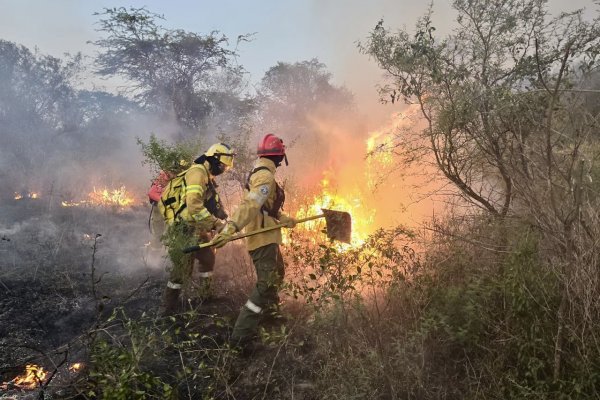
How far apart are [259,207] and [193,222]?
1.26 m

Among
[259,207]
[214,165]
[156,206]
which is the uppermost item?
[214,165]

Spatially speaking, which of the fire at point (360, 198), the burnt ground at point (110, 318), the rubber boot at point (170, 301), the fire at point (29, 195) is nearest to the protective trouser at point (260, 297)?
the burnt ground at point (110, 318)

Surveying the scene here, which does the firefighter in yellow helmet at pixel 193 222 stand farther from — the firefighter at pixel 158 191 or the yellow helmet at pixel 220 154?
the firefighter at pixel 158 191

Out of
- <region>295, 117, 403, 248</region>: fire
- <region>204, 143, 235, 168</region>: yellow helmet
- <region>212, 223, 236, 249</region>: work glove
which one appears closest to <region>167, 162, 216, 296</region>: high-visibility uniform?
<region>204, 143, 235, 168</region>: yellow helmet

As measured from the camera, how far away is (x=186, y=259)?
4863mm

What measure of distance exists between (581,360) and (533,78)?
3326 millimetres

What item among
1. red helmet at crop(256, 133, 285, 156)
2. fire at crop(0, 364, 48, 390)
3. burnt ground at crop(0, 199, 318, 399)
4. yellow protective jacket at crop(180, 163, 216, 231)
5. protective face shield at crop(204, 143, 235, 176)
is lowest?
fire at crop(0, 364, 48, 390)

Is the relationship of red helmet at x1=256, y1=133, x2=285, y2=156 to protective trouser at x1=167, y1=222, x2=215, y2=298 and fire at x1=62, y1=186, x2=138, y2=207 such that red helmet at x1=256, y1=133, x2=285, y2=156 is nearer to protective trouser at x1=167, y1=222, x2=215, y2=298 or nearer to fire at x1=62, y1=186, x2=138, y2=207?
protective trouser at x1=167, y1=222, x2=215, y2=298

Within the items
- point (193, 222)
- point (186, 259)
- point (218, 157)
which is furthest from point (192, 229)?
point (218, 157)

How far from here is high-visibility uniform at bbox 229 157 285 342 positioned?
4.12 m

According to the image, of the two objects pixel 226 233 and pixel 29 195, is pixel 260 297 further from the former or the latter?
pixel 29 195

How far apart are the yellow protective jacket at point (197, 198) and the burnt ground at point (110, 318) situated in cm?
107

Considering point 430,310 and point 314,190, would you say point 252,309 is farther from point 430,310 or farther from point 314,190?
point 314,190

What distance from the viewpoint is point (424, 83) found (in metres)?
5.08
